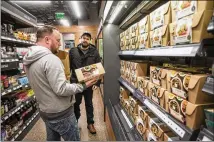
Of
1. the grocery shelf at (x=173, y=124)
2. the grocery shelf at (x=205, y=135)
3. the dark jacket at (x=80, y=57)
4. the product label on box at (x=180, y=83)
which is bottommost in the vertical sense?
the grocery shelf at (x=173, y=124)

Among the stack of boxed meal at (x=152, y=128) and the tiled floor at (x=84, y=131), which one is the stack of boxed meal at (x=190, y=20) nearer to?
the stack of boxed meal at (x=152, y=128)

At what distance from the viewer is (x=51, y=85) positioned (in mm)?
1523

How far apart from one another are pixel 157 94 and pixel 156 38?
18.5 inches

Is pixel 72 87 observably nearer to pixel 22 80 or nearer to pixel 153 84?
pixel 153 84

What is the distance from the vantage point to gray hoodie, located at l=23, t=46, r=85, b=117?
4.93ft

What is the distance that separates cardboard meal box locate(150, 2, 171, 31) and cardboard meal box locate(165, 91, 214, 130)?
56 centimetres

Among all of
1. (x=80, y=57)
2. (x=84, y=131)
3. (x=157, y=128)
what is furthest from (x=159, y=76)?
(x=84, y=131)

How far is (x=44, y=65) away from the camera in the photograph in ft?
4.95

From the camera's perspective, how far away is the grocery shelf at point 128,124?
2.12 m

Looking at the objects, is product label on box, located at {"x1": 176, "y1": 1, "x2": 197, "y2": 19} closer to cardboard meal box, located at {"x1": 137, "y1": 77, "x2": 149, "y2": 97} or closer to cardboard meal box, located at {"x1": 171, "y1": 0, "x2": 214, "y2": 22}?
cardboard meal box, located at {"x1": 171, "y1": 0, "x2": 214, "y2": 22}

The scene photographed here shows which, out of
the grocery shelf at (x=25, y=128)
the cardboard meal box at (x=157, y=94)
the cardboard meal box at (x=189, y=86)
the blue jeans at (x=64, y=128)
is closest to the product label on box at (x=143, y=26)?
the cardboard meal box at (x=157, y=94)

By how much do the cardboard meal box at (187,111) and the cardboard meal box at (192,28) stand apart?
1.24ft

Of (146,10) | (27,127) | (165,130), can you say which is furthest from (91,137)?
(146,10)

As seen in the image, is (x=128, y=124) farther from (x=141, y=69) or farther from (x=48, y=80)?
(x=48, y=80)
